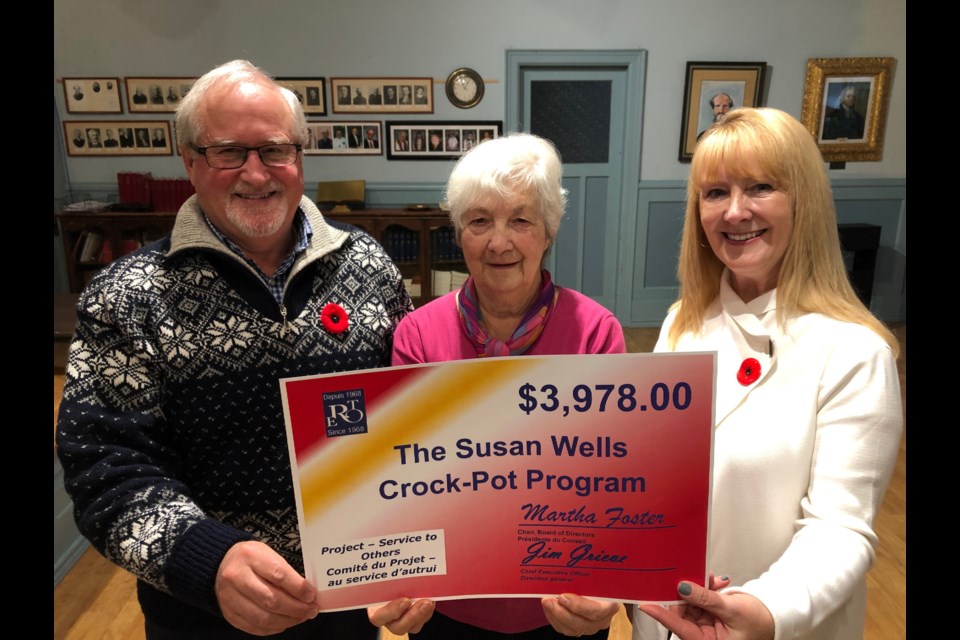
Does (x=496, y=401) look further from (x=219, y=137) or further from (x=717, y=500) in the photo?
(x=219, y=137)

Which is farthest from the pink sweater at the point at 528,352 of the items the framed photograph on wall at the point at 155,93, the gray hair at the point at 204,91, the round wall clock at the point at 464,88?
the framed photograph on wall at the point at 155,93

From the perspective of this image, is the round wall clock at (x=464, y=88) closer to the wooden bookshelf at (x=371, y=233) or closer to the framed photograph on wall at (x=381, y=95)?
the framed photograph on wall at (x=381, y=95)

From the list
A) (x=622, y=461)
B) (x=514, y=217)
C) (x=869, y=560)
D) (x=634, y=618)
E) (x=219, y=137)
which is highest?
(x=219, y=137)

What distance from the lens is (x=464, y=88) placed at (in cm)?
514

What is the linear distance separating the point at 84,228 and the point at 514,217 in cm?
514

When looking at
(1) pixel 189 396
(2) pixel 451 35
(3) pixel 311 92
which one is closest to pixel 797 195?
(1) pixel 189 396

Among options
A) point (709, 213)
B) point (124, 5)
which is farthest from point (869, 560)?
point (124, 5)

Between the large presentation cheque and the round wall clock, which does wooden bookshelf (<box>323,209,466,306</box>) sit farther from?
the large presentation cheque

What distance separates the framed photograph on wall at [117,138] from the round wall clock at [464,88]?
2.45 m

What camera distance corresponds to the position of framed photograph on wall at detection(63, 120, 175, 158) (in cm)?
527

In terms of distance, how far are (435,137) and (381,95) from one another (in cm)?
56

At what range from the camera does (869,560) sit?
1021 millimetres

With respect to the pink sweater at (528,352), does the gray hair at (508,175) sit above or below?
above

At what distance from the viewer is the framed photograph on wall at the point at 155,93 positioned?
16.9ft
